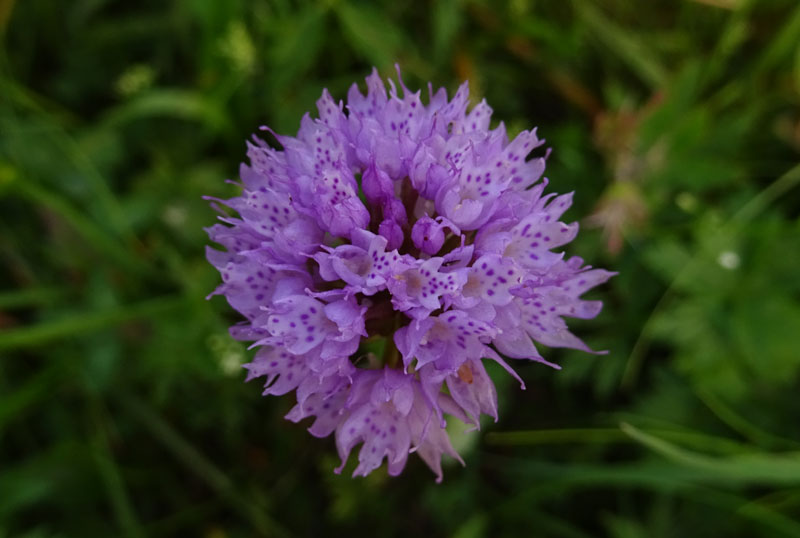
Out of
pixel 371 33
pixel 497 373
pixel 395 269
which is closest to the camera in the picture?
pixel 395 269

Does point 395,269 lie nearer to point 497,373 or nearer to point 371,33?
point 497,373

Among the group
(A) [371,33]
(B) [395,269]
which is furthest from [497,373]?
(A) [371,33]

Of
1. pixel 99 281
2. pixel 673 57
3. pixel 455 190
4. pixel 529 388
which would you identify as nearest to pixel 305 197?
pixel 455 190

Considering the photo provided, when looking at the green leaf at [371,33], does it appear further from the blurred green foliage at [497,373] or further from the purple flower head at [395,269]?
the purple flower head at [395,269]

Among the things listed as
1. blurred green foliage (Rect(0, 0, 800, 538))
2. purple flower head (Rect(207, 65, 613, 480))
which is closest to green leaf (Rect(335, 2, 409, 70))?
blurred green foliage (Rect(0, 0, 800, 538))

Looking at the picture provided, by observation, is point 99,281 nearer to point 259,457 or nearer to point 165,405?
point 165,405

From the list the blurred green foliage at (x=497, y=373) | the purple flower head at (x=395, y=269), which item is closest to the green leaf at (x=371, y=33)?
the blurred green foliage at (x=497, y=373)
